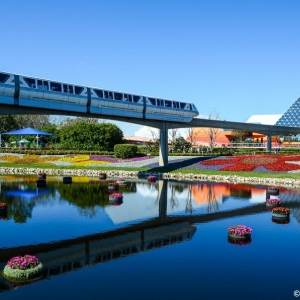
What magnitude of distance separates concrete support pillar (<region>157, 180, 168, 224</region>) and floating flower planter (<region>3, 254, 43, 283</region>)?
35.1ft

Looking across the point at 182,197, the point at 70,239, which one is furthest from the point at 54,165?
the point at 70,239

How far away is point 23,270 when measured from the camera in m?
15.1

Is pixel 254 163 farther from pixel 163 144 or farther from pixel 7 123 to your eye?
pixel 7 123

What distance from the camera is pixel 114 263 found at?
16.9 m

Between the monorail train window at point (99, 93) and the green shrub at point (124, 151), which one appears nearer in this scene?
the monorail train window at point (99, 93)

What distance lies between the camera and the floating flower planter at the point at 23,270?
15.0m

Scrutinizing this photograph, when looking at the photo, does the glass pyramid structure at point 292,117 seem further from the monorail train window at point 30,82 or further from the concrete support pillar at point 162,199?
the monorail train window at point 30,82

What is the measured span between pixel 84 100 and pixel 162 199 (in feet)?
51.9

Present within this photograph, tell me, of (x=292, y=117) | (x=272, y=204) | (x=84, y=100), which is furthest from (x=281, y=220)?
(x=292, y=117)

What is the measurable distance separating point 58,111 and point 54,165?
21125 millimetres

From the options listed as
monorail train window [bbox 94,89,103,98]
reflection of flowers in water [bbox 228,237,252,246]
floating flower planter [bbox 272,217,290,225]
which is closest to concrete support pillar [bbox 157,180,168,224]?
reflection of flowers in water [bbox 228,237,252,246]

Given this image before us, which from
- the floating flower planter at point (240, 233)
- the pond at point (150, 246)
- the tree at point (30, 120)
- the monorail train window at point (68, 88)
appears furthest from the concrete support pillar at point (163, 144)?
the tree at point (30, 120)

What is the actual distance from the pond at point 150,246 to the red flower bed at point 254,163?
17.2 metres

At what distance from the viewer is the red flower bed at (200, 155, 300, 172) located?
5205 centimetres
